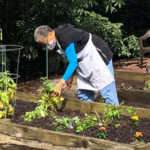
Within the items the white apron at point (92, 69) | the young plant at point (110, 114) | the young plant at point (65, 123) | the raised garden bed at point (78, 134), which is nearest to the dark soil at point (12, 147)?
the raised garden bed at point (78, 134)

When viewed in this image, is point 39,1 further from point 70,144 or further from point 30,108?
point 70,144

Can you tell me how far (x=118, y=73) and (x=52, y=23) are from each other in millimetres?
2598

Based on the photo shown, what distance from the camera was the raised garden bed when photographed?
10.0ft

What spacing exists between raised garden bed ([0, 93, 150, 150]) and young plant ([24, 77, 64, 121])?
0.07 m

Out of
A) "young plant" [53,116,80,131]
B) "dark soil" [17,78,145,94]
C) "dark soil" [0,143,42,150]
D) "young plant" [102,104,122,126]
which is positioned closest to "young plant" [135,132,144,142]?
"young plant" [102,104,122,126]

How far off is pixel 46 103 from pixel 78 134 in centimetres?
87

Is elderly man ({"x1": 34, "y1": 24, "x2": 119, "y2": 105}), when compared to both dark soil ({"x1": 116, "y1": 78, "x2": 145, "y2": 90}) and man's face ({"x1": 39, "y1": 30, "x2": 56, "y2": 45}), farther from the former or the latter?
dark soil ({"x1": 116, "y1": 78, "x2": 145, "y2": 90})

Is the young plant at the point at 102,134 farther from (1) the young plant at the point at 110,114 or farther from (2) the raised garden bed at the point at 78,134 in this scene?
(1) the young plant at the point at 110,114

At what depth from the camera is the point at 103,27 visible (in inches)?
374

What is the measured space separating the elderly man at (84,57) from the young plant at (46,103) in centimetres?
15

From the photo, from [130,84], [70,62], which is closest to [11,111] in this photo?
[70,62]

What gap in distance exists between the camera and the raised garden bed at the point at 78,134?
3061 mm

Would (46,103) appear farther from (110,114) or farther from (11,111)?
(110,114)

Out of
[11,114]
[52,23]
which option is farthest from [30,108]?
[52,23]
